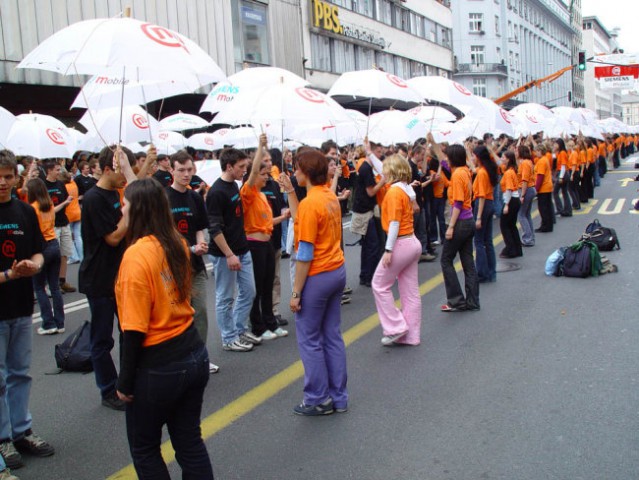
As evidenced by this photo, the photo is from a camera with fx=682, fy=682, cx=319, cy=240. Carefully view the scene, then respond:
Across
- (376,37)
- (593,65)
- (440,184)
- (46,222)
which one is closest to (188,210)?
(46,222)

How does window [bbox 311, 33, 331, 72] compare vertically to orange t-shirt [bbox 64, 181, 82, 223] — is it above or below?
above

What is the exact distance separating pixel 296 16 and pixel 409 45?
52.9 feet

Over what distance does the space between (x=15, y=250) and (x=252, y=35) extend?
1062 inches

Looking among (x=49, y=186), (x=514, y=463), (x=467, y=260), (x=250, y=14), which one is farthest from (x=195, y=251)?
(x=250, y=14)

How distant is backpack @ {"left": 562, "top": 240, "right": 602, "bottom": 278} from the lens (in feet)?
30.7

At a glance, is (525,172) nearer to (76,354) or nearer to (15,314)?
(76,354)

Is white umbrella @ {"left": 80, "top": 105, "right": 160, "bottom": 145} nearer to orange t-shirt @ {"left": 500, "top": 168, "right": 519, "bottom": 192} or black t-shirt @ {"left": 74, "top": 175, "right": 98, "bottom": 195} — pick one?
black t-shirt @ {"left": 74, "top": 175, "right": 98, "bottom": 195}

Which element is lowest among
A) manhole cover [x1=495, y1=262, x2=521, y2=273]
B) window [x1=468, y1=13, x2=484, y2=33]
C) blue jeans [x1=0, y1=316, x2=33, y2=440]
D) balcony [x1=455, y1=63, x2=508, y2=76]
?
manhole cover [x1=495, y1=262, x2=521, y2=273]

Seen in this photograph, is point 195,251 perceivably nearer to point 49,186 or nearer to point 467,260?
point 467,260

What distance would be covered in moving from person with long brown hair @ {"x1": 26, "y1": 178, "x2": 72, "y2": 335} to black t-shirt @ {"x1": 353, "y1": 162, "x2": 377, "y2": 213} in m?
3.96

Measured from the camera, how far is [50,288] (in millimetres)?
7859

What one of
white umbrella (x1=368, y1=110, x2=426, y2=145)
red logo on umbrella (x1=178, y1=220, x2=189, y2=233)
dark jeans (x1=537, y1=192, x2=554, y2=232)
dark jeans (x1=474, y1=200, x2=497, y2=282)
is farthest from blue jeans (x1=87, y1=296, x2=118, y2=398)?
dark jeans (x1=537, y1=192, x2=554, y2=232)

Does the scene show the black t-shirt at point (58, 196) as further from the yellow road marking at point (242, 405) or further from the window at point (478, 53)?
the window at point (478, 53)

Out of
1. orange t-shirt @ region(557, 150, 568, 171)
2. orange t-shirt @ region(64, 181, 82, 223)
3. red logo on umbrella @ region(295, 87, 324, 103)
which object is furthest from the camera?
orange t-shirt @ region(557, 150, 568, 171)
